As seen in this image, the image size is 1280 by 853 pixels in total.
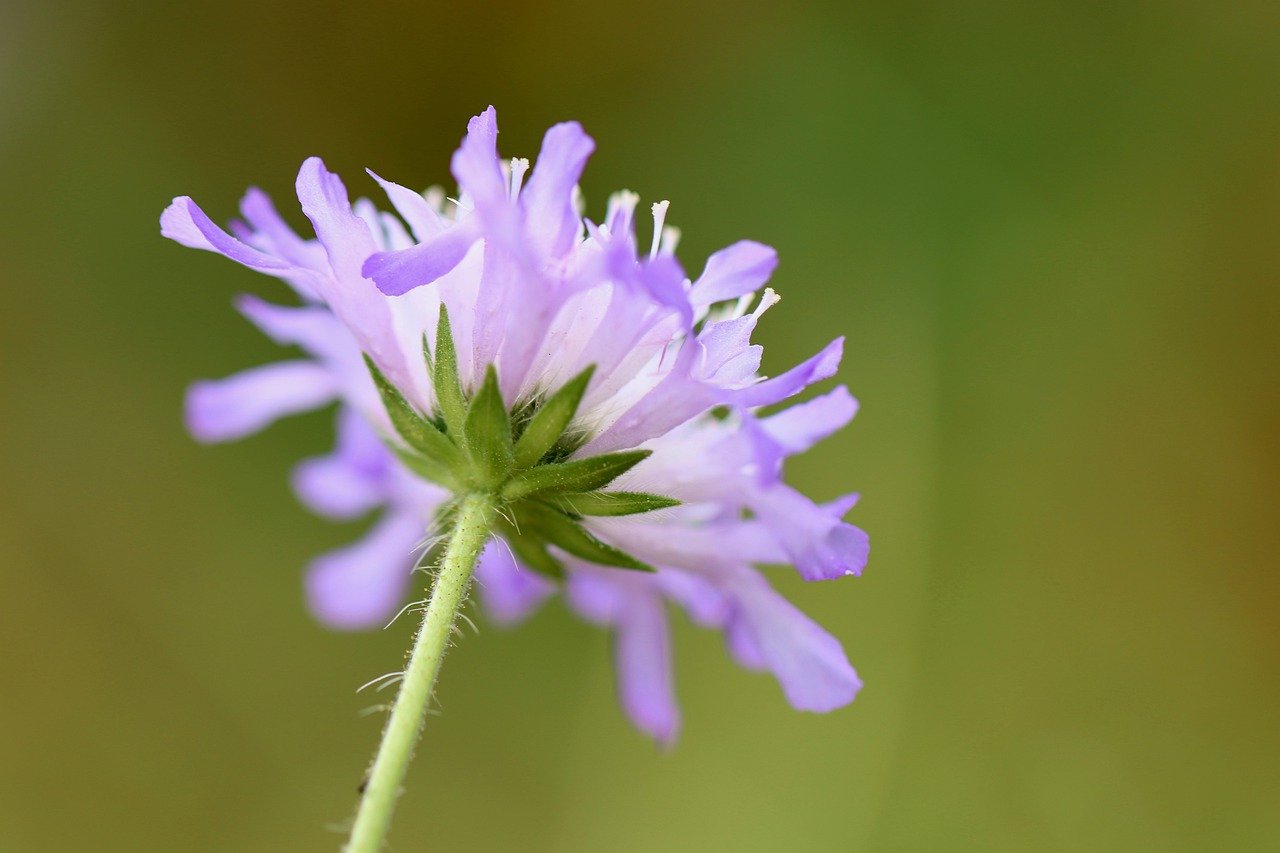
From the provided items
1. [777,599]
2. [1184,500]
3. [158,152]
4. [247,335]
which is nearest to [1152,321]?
[1184,500]

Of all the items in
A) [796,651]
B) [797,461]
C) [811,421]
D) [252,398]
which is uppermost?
[797,461]

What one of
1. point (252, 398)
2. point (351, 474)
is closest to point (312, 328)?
point (252, 398)

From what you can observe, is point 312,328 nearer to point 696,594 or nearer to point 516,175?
point 516,175

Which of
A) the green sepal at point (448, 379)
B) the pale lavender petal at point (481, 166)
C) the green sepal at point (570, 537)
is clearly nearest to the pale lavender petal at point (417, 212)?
the green sepal at point (448, 379)

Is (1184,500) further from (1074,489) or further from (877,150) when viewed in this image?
(877,150)

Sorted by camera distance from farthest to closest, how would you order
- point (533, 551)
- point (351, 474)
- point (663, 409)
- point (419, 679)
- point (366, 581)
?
point (366, 581), point (351, 474), point (533, 551), point (663, 409), point (419, 679)

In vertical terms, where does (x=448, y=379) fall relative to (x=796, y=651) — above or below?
above

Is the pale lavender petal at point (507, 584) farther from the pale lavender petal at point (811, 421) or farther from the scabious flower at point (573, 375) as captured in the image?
the pale lavender petal at point (811, 421)
